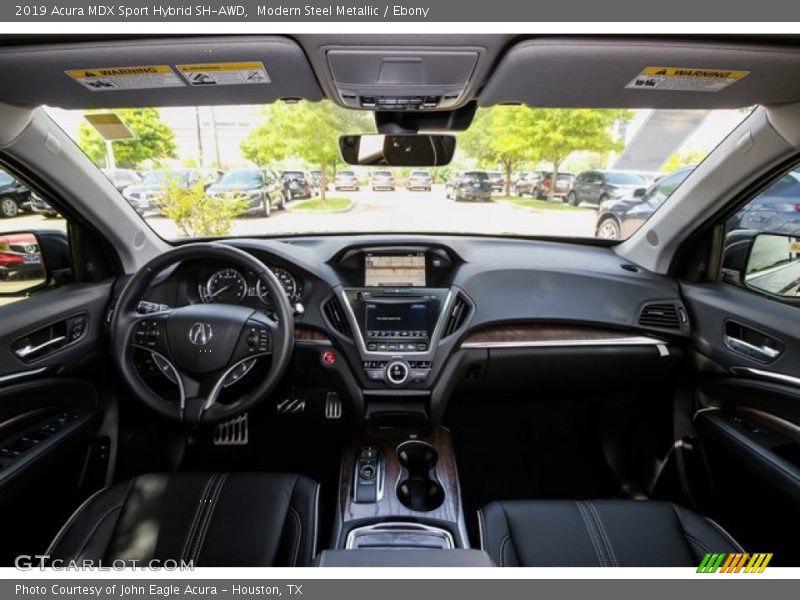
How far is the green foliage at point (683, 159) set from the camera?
2.37 meters

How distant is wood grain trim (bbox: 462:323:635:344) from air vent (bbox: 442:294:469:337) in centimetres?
21

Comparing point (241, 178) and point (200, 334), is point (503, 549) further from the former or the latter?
point (241, 178)

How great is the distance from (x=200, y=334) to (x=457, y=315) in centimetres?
126

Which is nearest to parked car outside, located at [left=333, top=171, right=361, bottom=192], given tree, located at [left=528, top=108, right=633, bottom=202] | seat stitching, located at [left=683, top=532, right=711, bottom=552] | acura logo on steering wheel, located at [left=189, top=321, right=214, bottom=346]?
tree, located at [left=528, top=108, right=633, bottom=202]

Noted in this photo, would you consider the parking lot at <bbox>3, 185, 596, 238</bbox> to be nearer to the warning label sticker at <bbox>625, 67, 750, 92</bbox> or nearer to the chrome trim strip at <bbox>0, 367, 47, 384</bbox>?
the chrome trim strip at <bbox>0, 367, 47, 384</bbox>

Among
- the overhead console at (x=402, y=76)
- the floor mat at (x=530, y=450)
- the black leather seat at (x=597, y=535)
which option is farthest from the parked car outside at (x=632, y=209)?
the black leather seat at (x=597, y=535)

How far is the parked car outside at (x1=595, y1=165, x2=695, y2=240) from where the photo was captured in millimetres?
2645

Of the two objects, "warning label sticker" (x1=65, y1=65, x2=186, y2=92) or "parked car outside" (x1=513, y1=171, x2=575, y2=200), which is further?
"parked car outside" (x1=513, y1=171, x2=575, y2=200)

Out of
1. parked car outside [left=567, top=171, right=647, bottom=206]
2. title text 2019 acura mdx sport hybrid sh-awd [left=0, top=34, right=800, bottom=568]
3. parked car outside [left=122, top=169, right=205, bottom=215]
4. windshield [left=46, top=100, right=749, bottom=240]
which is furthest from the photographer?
parked car outside [left=567, top=171, right=647, bottom=206]

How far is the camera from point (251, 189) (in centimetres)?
280

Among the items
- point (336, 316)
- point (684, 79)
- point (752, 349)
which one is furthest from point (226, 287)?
point (752, 349)

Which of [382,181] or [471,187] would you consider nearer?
[382,181]

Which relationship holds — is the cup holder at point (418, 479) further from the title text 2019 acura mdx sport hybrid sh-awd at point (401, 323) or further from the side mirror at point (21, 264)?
the side mirror at point (21, 264)

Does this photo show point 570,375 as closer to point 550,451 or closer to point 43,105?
point 550,451
